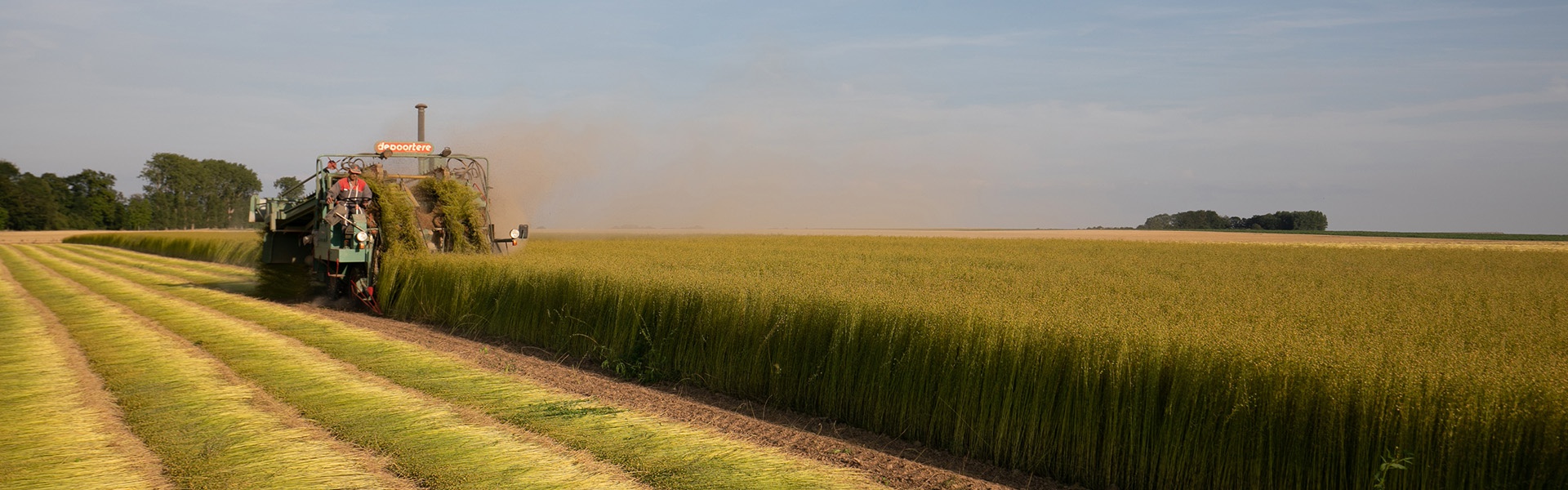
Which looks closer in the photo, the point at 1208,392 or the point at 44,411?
the point at 1208,392

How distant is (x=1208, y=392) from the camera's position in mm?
5270

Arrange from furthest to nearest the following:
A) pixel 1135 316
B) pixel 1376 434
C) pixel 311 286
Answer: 1. pixel 311 286
2. pixel 1135 316
3. pixel 1376 434

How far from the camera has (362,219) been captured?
14766mm

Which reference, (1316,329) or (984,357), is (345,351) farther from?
(1316,329)

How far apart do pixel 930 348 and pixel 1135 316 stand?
1514mm

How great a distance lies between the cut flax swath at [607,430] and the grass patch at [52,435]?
2.38 metres

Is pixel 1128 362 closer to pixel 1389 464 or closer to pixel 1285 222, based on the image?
pixel 1389 464

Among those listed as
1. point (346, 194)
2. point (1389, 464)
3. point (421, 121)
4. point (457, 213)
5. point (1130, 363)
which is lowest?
point (1389, 464)

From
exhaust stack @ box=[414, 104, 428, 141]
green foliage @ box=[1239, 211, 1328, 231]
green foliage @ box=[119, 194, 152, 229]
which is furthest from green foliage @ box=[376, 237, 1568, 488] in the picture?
green foliage @ box=[119, 194, 152, 229]

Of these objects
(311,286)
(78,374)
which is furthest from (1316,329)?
(311,286)

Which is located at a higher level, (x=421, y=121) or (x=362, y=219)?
(x=421, y=121)

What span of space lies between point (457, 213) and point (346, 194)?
1812 millimetres

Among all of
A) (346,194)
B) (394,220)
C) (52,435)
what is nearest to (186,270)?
(346,194)

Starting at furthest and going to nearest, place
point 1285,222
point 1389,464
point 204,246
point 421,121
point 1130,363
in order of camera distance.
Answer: point 1285,222
point 204,246
point 421,121
point 1130,363
point 1389,464
